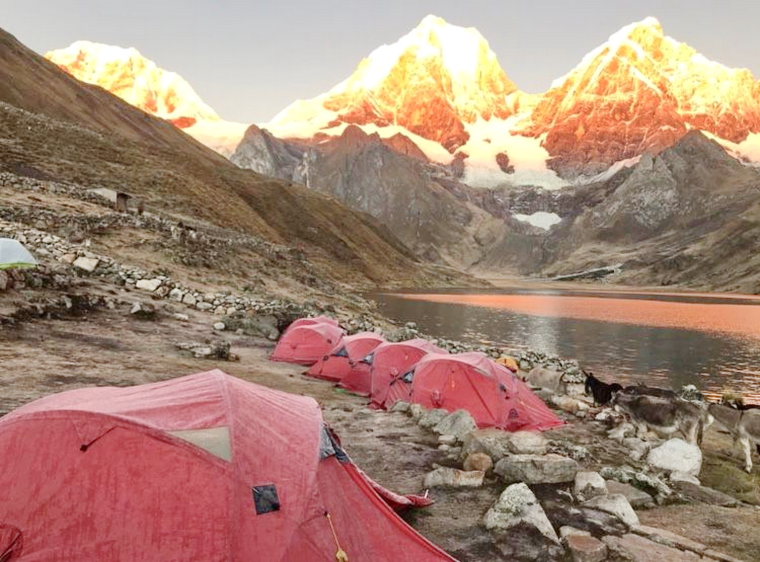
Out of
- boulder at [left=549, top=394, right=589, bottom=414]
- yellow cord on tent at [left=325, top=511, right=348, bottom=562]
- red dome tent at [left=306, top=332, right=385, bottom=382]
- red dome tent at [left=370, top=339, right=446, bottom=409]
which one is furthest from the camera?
red dome tent at [left=306, top=332, right=385, bottom=382]

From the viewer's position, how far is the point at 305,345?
23.2 metres

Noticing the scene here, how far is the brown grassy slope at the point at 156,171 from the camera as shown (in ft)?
205

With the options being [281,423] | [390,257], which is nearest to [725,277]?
[390,257]

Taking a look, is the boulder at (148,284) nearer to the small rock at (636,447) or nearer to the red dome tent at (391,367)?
the red dome tent at (391,367)

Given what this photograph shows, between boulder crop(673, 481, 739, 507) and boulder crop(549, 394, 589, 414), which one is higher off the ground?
boulder crop(673, 481, 739, 507)

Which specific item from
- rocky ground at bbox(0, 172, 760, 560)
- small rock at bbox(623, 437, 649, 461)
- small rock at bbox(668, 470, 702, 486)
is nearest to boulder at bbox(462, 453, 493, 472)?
rocky ground at bbox(0, 172, 760, 560)

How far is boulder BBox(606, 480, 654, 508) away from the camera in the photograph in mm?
10000

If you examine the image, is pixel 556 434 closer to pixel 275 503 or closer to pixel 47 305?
pixel 275 503

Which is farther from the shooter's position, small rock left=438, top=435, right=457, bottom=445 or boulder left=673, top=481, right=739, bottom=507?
small rock left=438, top=435, right=457, bottom=445

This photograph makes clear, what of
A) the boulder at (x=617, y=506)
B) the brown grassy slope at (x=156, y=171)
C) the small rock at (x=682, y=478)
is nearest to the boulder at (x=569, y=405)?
the small rock at (x=682, y=478)

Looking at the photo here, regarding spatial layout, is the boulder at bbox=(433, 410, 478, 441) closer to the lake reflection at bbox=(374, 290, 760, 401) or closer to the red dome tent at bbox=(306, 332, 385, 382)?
the red dome tent at bbox=(306, 332, 385, 382)

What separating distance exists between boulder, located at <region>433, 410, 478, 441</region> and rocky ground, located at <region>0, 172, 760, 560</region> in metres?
0.04

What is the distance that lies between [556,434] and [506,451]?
476 centimetres

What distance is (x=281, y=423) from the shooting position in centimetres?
718
